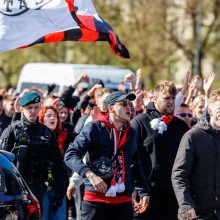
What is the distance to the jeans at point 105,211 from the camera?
8.40 metres

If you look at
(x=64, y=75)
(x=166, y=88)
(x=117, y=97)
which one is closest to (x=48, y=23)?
(x=166, y=88)

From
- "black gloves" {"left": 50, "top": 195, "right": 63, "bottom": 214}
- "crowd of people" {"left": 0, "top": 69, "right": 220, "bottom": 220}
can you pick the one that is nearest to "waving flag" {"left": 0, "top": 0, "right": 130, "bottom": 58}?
"crowd of people" {"left": 0, "top": 69, "right": 220, "bottom": 220}

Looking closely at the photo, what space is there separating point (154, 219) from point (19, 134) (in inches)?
69.2

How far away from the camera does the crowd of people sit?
7.68 meters

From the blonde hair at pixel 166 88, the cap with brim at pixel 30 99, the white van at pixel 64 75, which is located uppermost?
the white van at pixel 64 75

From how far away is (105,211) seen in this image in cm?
840

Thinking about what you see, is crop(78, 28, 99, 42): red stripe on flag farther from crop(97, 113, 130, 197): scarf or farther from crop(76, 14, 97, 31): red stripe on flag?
crop(97, 113, 130, 197): scarf

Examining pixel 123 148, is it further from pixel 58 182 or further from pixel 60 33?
pixel 60 33

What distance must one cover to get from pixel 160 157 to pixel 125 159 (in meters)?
1.03

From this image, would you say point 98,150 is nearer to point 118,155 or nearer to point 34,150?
point 118,155

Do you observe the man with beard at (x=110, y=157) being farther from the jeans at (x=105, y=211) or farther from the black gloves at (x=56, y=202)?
the black gloves at (x=56, y=202)

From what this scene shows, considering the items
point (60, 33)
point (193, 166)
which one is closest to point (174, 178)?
point (193, 166)

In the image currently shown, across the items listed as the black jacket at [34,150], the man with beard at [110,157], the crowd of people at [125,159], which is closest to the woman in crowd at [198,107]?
the crowd of people at [125,159]

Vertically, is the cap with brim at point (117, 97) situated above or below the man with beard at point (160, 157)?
above
